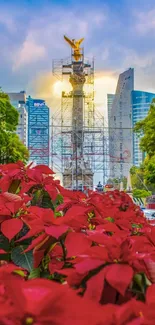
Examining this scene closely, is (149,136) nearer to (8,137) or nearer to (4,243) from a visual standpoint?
(8,137)

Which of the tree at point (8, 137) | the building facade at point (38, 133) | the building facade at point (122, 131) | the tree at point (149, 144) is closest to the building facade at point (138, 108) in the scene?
the building facade at point (122, 131)

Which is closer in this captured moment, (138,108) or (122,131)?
(122,131)

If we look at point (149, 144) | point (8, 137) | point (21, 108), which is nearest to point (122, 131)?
point (21, 108)

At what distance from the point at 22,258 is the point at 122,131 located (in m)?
24.8

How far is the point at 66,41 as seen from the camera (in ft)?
76.4

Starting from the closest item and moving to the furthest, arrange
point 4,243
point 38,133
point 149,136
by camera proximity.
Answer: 1. point 4,243
2. point 149,136
3. point 38,133

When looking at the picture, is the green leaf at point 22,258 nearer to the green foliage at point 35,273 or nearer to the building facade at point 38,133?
the green foliage at point 35,273

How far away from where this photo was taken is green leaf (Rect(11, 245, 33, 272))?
584 millimetres

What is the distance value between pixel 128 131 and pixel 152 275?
25.4 metres

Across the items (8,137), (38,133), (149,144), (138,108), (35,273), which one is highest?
(138,108)

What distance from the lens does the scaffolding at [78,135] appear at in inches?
794

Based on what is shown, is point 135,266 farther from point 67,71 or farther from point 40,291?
point 67,71

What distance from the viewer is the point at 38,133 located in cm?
2733

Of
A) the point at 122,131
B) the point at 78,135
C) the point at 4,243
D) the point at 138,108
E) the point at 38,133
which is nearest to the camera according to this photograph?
the point at 4,243
